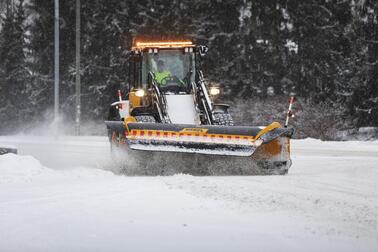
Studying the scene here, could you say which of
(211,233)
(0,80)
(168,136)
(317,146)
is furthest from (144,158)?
(0,80)

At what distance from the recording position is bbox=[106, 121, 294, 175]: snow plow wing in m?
10.4

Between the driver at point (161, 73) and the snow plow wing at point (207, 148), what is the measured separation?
2.90 meters

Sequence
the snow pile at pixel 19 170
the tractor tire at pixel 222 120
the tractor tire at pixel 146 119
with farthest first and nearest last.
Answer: the tractor tire at pixel 222 120 → the tractor tire at pixel 146 119 → the snow pile at pixel 19 170

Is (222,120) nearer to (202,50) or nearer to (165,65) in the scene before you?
(202,50)

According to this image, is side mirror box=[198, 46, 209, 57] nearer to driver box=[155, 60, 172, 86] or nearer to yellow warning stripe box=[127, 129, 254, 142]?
driver box=[155, 60, 172, 86]

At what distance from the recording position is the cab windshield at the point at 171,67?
534 inches

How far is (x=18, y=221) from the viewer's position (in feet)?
19.4

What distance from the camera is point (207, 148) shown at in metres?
10.5

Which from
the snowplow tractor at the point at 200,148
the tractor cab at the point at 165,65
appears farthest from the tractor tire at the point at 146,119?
the tractor cab at the point at 165,65

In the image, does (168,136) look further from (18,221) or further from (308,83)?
(308,83)

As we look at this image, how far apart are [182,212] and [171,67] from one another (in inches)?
299

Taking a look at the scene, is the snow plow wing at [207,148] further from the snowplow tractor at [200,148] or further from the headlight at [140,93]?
the headlight at [140,93]

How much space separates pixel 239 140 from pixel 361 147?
754 centimetres

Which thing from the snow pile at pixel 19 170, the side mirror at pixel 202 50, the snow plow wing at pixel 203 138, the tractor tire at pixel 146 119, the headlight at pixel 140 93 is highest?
the side mirror at pixel 202 50
